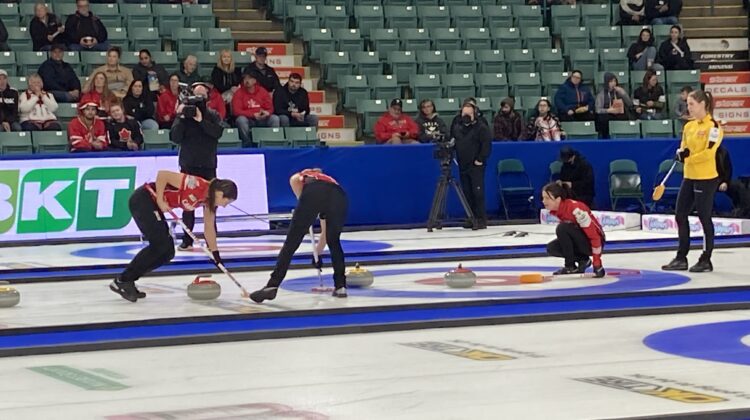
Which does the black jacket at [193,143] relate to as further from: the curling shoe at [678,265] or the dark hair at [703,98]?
the dark hair at [703,98]

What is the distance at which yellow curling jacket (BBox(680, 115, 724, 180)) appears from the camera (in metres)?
13.5

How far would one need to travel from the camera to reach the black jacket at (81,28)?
22.8 metres

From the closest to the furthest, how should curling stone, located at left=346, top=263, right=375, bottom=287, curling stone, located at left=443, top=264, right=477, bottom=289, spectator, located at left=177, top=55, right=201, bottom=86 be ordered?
curling stone, located at left=443, top=264, right=477, bottom=289 < curling stone, located at left=346, top=263, right=375, bottom=287 < spectator, located at left=177, top=55, right=201, bottom=86

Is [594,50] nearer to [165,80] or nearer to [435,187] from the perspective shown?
[435,187]

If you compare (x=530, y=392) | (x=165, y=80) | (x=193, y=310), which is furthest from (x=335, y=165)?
(x=530, y=392)

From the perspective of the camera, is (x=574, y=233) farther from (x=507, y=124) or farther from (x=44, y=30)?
(x=44, y=30)

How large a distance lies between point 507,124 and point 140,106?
617 centimetres

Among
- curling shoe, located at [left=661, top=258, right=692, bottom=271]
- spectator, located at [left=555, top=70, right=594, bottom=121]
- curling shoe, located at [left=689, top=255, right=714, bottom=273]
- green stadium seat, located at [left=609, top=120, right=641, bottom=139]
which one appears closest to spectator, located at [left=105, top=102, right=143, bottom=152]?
spectator, located at [left=555, top=70, right=594, bottom=121]

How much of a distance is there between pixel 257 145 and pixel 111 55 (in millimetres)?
2673

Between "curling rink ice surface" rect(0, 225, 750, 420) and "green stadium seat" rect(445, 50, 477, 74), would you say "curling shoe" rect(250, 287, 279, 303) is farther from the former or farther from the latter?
"green stadium seat" rect(445, 50, 477, 74)

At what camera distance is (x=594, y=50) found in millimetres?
26547

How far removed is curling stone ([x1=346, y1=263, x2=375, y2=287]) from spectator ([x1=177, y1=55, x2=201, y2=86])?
31.8 feet

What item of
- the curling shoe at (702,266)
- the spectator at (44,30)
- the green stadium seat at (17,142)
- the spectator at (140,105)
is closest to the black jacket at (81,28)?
the spectator at (44,30)

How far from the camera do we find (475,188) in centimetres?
2094
